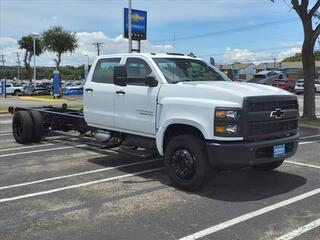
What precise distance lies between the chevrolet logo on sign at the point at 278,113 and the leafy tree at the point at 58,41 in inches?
1842

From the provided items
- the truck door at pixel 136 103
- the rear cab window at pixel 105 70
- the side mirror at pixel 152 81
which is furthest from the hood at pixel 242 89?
the rear cab window at pixel 105 70

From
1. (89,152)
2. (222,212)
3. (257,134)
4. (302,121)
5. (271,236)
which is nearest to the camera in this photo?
(271,236)

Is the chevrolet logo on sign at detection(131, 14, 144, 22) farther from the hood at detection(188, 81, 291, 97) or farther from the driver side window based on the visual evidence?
the hood at detection(188, 81, 291, 97)

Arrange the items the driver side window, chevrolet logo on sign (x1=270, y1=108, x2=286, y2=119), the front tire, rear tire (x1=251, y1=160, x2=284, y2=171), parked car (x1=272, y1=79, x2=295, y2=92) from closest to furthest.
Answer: the front tire → chevrolet logo on sign (x1=270, y1=108, x2=286, y2=119) → the driver side window → rear tire (x1=251, y1=160, x2=284, y2=171) → parked car (x1=272, y1=79, x2=295, y2=92)

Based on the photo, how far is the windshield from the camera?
7.91 metres

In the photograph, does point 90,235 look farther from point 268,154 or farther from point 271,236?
point 268,154

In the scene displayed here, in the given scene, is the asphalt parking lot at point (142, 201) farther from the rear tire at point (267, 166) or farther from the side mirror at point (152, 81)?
the side mirror at point (152, 81)

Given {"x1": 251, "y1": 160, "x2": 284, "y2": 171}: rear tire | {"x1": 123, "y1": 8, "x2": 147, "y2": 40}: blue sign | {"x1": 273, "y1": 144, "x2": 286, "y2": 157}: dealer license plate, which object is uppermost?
{"x1": 123, "y1": 8, "x2": 147, "y2": 40}: blue sign

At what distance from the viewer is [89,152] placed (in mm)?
10391

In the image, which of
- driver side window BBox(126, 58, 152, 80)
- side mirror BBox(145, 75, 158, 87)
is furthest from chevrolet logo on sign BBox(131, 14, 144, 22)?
side mirror BBox(145, 75, 158, 87)

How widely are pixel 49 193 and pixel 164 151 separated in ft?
6.17

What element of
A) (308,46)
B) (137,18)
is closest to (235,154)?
(308,46)

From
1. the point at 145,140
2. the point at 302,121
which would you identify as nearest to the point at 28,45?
the point at 302,121

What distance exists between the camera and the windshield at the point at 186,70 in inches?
312
